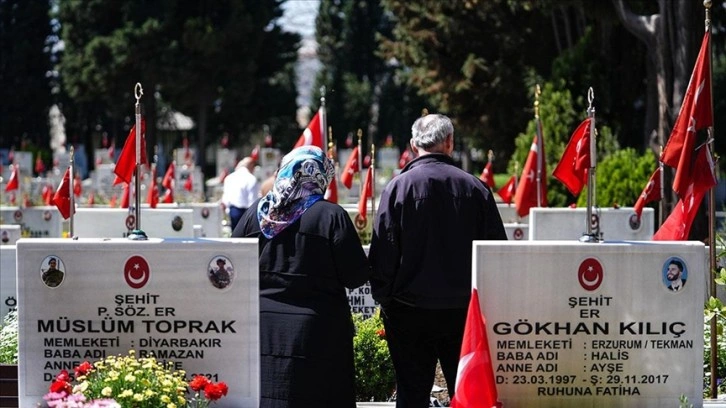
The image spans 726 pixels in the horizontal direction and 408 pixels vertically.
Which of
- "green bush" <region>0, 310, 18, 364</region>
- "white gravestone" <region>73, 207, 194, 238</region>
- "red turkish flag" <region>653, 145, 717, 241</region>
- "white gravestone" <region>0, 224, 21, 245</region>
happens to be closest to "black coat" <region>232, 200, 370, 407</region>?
"green bush" <region>0, 310, 18, 364</region>

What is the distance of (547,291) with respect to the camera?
629 cm

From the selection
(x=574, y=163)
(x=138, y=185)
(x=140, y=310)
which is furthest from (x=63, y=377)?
(x=574, y=163)

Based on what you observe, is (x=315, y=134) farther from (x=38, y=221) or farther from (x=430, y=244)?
(x=38, y=221)

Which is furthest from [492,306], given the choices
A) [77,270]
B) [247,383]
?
[77,270]

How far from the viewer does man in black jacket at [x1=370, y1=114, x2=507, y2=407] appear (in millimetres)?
6395

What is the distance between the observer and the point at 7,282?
11.0 metres

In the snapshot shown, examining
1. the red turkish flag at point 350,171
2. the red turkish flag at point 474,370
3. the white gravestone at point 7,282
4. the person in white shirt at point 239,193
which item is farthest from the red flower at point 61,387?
the red turkish flag at point 350,171

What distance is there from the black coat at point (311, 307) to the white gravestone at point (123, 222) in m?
7.96

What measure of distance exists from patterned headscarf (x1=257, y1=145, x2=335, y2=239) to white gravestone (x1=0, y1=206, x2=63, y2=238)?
45.2 feet

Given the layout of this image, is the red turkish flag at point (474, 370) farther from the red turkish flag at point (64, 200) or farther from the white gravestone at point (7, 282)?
the red turkish flag at point (64, 200)

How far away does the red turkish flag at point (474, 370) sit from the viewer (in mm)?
6035

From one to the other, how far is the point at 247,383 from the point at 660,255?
212 centimetres

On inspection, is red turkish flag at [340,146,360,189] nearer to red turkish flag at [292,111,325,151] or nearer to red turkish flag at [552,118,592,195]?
red turkish flag at [292,111,325,151]

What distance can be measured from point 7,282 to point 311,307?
18.3ft
